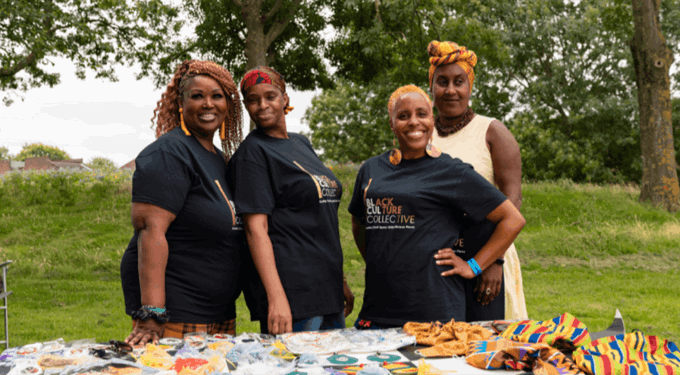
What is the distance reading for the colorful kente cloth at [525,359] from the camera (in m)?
1.94

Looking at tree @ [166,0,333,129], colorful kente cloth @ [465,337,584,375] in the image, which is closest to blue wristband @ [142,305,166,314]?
colorful kente cloth @ [465,337,584,375]

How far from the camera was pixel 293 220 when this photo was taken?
101 inches

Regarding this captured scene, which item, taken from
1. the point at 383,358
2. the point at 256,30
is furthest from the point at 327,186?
the point at 256,30

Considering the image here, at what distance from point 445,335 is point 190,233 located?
3.96ft

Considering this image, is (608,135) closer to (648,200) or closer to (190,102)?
(648,200)

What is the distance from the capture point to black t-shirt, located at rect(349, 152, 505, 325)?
2430 millimetres

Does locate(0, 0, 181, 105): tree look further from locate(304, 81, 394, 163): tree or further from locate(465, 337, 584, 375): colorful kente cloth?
locate(304, 81, 394, 163): tree

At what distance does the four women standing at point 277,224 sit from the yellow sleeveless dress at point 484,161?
26 cm

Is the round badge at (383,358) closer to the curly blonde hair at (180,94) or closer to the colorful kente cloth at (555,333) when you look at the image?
the colorful kente cloth at (555,333)

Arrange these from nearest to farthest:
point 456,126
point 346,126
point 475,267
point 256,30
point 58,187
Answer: point 475,267, point 456,126, point 256,30, point 58,187, point 346,126

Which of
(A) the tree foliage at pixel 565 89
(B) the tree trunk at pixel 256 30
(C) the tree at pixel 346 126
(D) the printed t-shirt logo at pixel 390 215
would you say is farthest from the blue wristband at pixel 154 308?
(C) the tree at pixel 346 126

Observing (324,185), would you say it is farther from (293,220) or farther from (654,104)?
(654,104)

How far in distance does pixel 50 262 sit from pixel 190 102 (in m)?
8.57

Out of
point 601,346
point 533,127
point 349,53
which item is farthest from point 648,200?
point 601,346
